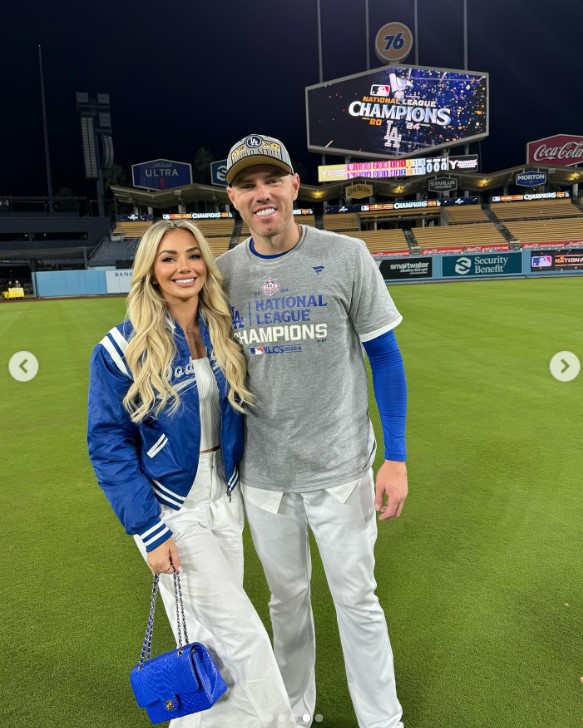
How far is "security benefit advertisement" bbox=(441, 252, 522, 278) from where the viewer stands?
110 feet

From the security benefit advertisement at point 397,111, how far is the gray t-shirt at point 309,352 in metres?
51.6

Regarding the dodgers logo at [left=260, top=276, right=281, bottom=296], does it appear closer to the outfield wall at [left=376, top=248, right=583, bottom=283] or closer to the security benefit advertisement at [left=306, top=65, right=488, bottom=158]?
the outfield wall at [left=376, top=248, right=583, bottom=283]

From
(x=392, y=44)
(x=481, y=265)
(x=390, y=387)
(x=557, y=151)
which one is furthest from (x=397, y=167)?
(x=390, y=387)

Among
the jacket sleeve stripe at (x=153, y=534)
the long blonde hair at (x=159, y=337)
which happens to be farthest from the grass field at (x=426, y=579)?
the long blonde hair at (x=159, y=337)

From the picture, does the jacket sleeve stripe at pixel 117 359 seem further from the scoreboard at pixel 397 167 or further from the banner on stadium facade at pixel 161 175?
the banner on stadium facade at pixel 161 175

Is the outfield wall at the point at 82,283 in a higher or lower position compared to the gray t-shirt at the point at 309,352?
higher

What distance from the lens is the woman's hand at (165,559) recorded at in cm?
208

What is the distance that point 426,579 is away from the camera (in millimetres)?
3607

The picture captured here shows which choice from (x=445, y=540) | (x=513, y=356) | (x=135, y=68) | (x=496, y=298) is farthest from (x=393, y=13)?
(x=445, y=540)

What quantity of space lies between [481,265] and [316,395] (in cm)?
3481

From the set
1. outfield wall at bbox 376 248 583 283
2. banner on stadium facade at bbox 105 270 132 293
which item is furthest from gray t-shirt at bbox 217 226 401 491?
banner on stadium facade at bbox 105 270 132 293

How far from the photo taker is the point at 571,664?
2742 mm

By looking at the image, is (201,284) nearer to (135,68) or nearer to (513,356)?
(513,356)

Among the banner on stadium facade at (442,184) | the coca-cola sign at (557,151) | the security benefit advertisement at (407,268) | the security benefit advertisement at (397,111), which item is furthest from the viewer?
the coca-cola sign at (557,151)
